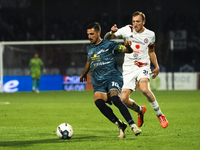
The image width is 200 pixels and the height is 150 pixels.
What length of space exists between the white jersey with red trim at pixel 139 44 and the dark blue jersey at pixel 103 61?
3.25 feet

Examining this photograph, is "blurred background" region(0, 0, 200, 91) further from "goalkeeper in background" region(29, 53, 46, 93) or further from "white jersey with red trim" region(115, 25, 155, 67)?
"white jersey with red trim" region(115, 25, 155, 67)

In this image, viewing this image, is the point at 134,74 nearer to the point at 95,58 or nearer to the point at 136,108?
the point at 136,108

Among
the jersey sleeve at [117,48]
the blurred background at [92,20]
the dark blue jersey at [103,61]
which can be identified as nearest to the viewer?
the jersey sleeve at [117,48]

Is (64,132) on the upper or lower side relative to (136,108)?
lower

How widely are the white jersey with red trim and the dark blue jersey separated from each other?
990mm

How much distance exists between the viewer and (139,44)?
276 inches

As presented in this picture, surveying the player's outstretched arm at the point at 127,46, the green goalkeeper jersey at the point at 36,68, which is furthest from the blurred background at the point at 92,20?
the player's outstretched arm at the point at 127,46

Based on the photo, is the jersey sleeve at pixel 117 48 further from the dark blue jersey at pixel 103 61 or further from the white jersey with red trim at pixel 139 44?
the white jersey with red trim at pixel 139 44

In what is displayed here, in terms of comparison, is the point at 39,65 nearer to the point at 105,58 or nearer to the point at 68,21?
the point at 68,21

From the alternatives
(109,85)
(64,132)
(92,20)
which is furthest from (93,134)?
(92,20)

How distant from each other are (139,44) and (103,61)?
48.0 inches

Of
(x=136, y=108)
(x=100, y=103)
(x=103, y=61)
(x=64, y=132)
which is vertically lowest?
(x=64, y=132)

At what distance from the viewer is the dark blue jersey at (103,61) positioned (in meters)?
6.00

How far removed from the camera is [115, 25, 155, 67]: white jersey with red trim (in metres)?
7.00
